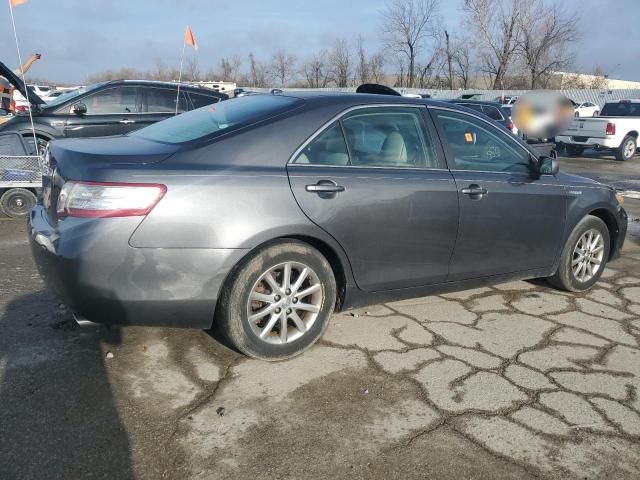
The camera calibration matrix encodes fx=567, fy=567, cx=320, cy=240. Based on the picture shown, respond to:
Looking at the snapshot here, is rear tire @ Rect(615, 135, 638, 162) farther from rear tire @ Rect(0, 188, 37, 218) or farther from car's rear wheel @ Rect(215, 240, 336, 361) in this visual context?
car's rear wheel @ Rect(215, 240, 336, 361)

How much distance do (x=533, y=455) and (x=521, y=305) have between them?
2.15m

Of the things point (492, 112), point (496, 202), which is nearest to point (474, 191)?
point (496, 202)

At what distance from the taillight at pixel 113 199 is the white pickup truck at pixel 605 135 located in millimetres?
15684

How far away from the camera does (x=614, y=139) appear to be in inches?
637

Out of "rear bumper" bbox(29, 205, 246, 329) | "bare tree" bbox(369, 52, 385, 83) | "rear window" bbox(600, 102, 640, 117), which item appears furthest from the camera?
"bare tree" bbox(369, 52, 385, 83)

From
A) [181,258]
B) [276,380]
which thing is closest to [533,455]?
[276,380]

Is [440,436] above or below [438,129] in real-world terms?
below

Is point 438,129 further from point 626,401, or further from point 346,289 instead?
point 626,401

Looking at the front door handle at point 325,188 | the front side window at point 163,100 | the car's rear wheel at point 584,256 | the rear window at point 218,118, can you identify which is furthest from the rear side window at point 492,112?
the front door handle at point 325,188

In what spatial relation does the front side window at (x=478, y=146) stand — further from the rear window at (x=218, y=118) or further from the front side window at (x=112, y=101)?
the front side window at (x=112, y=101)

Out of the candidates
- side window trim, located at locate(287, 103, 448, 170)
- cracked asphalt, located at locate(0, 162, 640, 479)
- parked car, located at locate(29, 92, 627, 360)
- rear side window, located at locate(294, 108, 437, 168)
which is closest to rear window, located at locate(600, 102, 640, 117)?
parked car, located at locate(29, 92, 627, 360)

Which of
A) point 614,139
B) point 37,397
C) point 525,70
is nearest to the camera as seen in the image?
point 37,397

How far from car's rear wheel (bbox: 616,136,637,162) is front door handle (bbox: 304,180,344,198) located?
15753 mm

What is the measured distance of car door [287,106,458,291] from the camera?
134 inches
